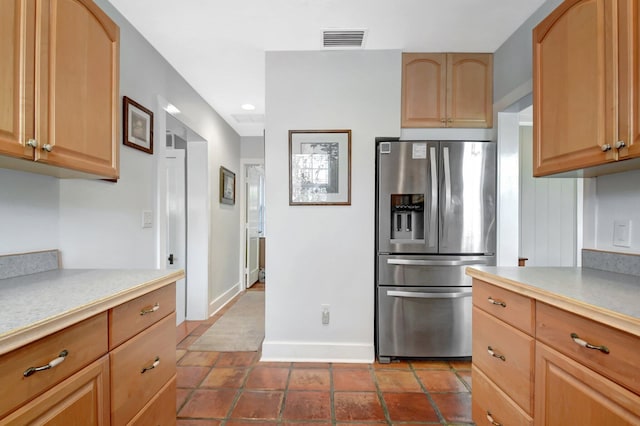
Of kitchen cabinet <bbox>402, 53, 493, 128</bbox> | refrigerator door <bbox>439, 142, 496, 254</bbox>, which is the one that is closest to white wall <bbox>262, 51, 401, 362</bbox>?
kitchen cabinet <bbox>402, 53, 493, 128</bbox>

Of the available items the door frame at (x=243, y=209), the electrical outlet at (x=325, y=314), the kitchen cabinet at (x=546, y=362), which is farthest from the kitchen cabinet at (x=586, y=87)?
the door frame at (x=243, y=209)

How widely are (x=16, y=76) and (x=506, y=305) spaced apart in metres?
2.00

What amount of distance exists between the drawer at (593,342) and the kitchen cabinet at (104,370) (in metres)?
1.50

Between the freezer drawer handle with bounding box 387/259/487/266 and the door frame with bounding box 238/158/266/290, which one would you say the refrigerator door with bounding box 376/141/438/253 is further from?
the door frame with bounding box 238/158/266/290

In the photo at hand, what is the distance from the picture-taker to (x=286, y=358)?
2.35 m

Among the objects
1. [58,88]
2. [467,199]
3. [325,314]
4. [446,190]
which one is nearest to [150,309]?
[58,88]

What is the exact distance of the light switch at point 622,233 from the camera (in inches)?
52.9

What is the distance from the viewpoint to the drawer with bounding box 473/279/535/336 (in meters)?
1.11

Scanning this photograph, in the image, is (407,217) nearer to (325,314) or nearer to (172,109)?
(325,314)

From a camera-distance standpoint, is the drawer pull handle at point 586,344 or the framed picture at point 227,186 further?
the framed picture at point 227,186

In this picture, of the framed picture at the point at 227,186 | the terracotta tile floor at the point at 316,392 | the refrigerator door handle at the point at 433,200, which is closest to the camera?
the terracotta tile floor at the point at 316,392

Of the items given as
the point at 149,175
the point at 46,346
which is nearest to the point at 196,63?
the point at 149,175

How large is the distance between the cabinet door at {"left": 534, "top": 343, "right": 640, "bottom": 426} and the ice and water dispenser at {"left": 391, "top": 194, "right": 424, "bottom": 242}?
130 cm

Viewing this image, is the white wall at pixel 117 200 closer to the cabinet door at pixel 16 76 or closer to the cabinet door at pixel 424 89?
the cabinet door at pixel 16 76
